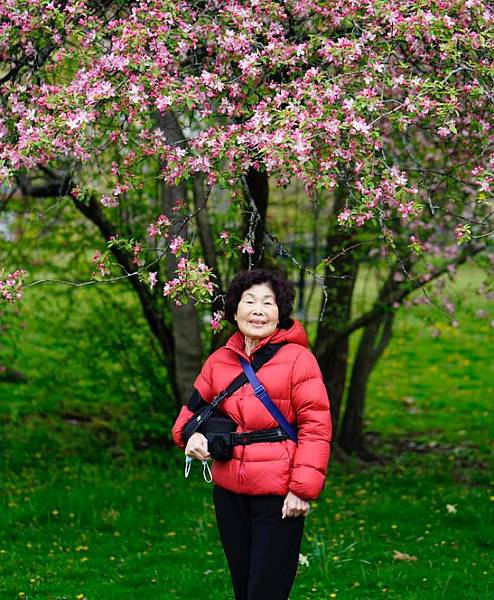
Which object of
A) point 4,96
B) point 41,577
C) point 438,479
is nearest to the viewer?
point 4,96

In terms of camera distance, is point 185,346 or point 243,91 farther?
point 185,346

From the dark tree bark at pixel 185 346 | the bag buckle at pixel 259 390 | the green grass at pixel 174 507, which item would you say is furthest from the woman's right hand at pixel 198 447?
→ the dark tree bark at pixel 185 346

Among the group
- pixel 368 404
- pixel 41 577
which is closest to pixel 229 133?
pixel 41 577

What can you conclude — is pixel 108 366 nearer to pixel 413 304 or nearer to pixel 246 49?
pixel 413 304

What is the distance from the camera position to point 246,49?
5.05 meters

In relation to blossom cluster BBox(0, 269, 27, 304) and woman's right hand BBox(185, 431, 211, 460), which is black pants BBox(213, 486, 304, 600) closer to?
woman's right hand BBox(185, 431, 211, 460)

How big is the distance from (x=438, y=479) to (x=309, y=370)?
555cm

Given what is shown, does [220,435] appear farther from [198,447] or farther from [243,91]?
[243,91]

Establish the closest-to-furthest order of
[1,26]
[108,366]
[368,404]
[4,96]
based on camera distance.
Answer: [1,26] < [4,96] < [108,366] < [368,404]

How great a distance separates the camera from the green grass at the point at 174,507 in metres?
5.96

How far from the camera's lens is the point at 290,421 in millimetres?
4031

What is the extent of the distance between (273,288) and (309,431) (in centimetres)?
68

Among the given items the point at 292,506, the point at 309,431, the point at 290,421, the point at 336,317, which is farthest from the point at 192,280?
the point at 336,317

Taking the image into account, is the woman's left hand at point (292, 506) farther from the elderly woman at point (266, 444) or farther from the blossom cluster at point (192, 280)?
the blossom cluster at point (192, 280)
